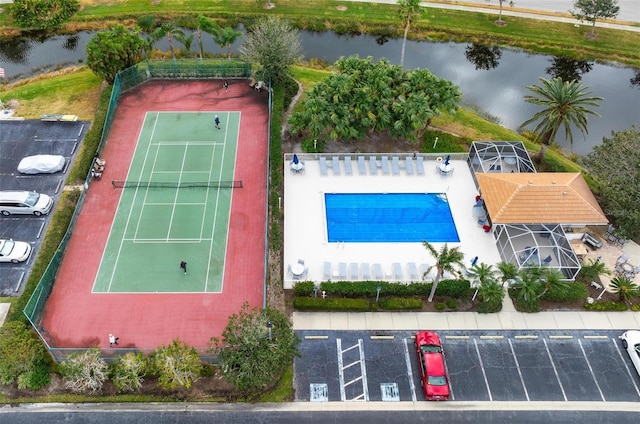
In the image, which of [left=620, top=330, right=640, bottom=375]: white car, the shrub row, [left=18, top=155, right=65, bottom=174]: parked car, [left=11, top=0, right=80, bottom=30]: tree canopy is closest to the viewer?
[left=620, top=330, right=640, bottom=375]: white car

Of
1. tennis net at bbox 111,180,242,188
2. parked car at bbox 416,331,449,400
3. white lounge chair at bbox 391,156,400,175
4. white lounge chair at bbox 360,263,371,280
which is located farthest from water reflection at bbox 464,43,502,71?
parked car at bbox 416,331,449,400

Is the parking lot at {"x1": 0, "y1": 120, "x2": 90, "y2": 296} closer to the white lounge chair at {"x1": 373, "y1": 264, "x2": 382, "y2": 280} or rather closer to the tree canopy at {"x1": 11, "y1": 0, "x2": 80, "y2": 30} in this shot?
the tree canopy at {"x1": 11, "y1": 0, "x2": 80, "y2": 30}

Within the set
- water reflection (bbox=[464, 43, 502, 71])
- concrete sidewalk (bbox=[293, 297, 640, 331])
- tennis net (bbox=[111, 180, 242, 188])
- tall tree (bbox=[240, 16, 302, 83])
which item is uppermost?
water reflection (bbox=[464, 43, 502, 71])

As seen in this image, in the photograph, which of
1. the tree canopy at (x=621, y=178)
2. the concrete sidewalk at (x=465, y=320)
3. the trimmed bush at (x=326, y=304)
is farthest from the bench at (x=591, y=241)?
the trimmed bush at (x=326, y=304)

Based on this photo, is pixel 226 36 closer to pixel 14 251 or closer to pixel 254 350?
pixel 14 251

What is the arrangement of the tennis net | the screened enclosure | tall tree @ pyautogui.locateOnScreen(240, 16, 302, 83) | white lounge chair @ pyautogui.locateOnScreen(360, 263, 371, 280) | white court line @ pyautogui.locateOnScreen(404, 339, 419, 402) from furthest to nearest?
1. tall tree @ pyautogui.locateOnScreen(240, 16, 302, 83)
2. the tennis net
3. the screened enclosure
4. white lounge chair @ pyautogui.locateOnScreen(360, 263, 371, 280)
5. white court line @ pyautogui.locateOnScreen(404, 339, 419, 402)

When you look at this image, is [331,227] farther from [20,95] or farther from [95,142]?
[20,95]

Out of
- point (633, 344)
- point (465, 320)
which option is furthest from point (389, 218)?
point (633, 344)

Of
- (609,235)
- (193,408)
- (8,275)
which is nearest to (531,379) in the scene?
(609,235)
